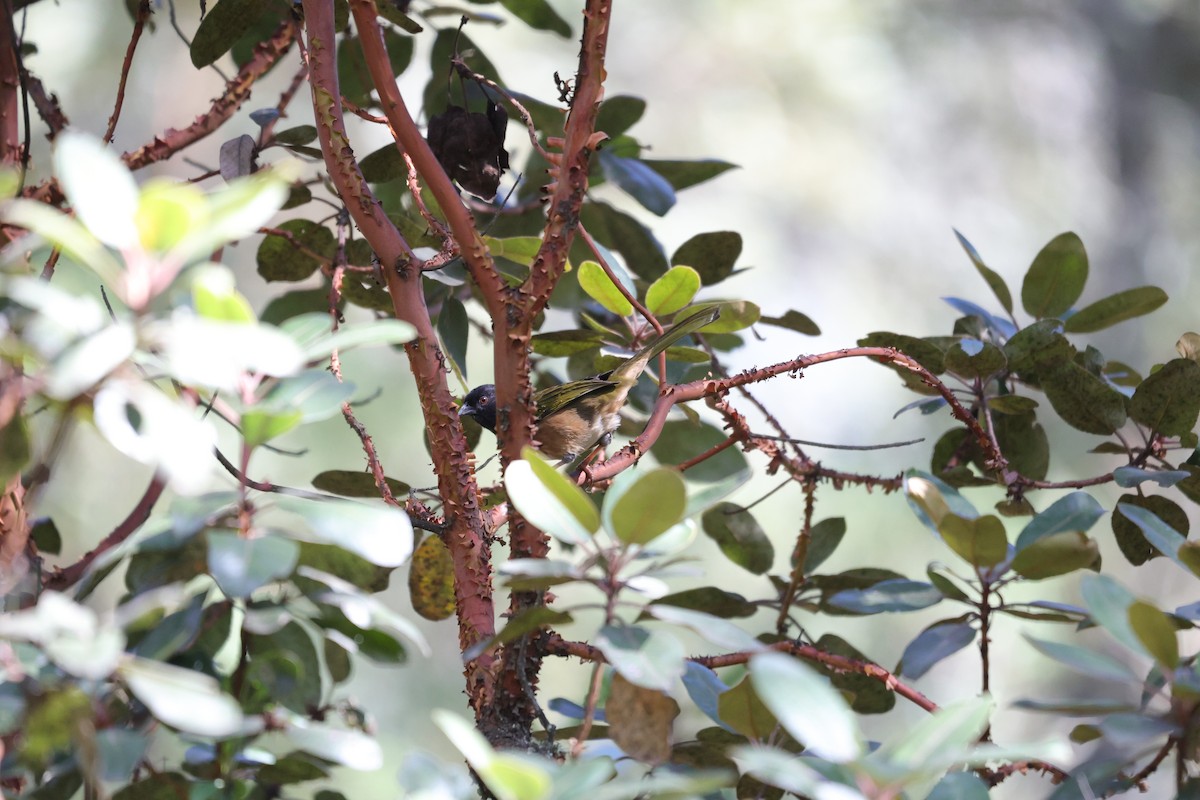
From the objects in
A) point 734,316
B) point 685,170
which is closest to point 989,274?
point 734,316

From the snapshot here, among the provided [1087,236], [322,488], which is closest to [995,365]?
[322,488]

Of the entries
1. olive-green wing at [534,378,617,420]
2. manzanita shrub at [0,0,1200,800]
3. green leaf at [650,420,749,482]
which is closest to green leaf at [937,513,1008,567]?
manzanita shrub at [0,0,1200,800]

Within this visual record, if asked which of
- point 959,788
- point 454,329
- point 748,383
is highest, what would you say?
point 454,329

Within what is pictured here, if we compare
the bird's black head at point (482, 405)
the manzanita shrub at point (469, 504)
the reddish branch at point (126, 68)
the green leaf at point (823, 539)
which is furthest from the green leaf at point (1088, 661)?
the bird's black head at point (482, 405)

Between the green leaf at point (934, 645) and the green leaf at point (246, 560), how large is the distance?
749mm

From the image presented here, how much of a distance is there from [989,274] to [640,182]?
0.65 m

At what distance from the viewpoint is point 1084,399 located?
5.00 feet

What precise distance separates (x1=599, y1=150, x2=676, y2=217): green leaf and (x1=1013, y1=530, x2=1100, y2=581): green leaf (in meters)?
0.96

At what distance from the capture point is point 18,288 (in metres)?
0.69

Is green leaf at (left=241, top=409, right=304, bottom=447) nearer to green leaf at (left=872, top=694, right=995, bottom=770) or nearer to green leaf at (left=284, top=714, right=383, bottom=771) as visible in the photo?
green leaf at (left=284, top=714, right=383, bottom=771)

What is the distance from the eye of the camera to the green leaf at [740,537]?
1.83m

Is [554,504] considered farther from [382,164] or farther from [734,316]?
[382,164]

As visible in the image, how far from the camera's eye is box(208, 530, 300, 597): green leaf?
2.30 feet

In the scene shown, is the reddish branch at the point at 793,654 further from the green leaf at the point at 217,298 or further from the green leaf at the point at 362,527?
the green leaf at the point at 217,298
